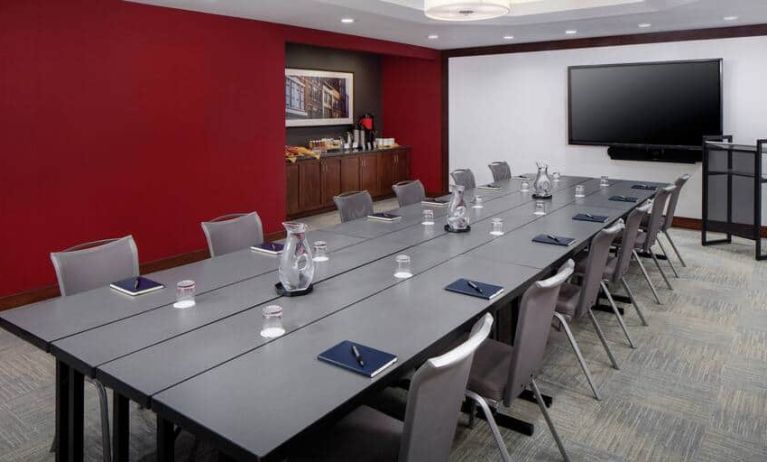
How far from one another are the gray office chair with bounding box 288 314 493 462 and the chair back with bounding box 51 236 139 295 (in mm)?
1473

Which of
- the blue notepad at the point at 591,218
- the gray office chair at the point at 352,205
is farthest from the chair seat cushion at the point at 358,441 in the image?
the blue notepad at the point at 591,218

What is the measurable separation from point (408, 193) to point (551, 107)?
389 cm

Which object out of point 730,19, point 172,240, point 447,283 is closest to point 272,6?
point 172,240

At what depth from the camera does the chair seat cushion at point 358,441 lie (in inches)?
67.1

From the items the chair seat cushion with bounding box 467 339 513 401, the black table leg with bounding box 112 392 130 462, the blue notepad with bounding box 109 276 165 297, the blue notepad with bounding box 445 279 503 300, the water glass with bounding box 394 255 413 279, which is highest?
the water glass with bounding box 394 255 413 279

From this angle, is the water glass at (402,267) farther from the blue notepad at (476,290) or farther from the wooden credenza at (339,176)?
the wooden credenza at (339,176)

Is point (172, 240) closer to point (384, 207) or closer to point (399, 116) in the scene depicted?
point (384, 207)

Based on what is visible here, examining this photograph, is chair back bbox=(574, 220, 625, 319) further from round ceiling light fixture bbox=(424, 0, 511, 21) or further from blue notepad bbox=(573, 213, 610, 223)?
round ceiling light fixture bbox=(424, 0, 511, 21)

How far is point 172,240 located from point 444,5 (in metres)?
3.15

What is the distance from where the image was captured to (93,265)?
267cm

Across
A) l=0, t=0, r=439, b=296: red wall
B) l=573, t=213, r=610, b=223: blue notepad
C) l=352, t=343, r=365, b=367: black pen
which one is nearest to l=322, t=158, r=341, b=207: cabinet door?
l=0, t=0, r=439, b=296: red wall

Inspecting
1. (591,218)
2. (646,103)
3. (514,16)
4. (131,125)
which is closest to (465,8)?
(591,218)

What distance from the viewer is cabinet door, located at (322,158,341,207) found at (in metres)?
7.65

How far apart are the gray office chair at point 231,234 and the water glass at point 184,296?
978 mm
